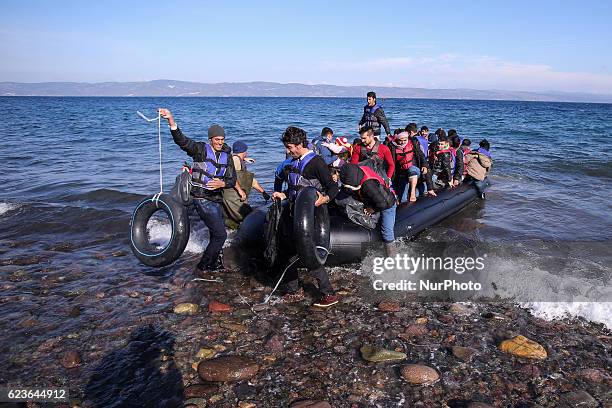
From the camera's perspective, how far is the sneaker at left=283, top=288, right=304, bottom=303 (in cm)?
533

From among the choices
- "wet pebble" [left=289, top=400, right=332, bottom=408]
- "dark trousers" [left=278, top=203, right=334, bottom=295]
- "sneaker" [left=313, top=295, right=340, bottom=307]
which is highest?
"dark trousers" [left=278, top=203, right=334, bottom=295]

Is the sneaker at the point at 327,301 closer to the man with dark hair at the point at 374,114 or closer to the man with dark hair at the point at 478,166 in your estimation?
the man with dark hair at the point at 374,114

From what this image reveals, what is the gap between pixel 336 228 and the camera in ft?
20.6

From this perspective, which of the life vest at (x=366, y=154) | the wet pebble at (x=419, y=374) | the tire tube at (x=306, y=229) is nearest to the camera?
the wet pebble at (x=419, y=374)

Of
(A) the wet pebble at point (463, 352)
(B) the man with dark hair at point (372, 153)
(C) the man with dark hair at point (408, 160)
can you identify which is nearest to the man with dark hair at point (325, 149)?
(B) the man with dark hair at point (372, 153)

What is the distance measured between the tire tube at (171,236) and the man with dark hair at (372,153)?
11.0ft

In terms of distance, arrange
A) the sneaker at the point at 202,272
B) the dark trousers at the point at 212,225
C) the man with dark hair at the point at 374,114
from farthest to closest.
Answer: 1. the man with dark hair at the point at 374,114
2. the sneaker at the point at 202,272
3. the dark trousers at the point at 212,225

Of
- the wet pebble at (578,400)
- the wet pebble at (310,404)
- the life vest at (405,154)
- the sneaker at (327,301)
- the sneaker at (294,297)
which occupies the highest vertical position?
the life vest at (405,154)

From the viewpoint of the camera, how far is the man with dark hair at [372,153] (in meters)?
7.53

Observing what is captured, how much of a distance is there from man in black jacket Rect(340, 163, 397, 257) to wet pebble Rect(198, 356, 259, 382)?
107 inches

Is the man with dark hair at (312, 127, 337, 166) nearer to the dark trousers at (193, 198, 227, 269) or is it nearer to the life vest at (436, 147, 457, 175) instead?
the dark trousers at (193, 198, 227, 269)

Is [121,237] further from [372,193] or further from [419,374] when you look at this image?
[419,374]

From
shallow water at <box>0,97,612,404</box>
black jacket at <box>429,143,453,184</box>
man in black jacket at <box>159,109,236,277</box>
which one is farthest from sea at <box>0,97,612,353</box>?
black jacket at <box>429,143,453,184</box>

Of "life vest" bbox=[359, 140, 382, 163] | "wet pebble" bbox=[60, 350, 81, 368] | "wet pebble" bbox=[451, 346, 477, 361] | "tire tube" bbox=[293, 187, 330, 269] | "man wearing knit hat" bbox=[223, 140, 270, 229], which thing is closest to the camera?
"wet pebble" bbox=[60, 350, 81, 368]
